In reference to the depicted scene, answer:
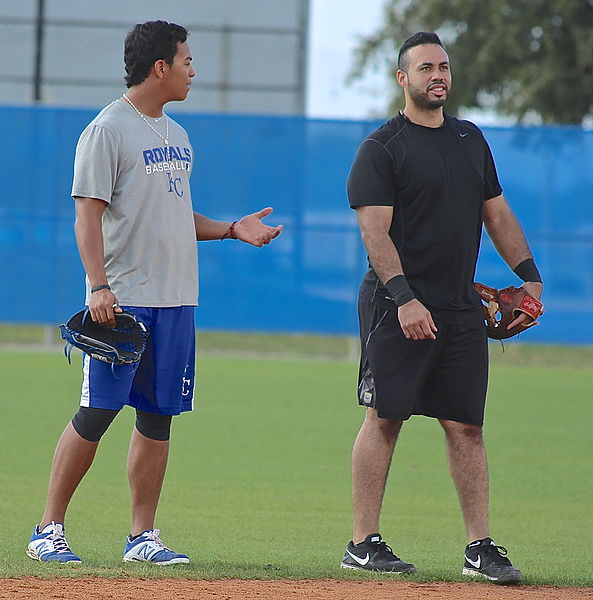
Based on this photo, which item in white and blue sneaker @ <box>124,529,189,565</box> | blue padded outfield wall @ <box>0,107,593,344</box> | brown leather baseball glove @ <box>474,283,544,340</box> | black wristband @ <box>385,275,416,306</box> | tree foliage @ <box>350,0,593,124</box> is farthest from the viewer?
tree foliage @ <box>350,0,593,124</box>

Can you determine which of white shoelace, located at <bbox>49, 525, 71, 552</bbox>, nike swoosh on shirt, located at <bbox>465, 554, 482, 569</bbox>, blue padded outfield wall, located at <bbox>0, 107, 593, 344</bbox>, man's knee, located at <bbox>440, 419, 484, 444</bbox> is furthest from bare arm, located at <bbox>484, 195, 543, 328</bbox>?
blue padded outfield wall, located at <bbox>0, 107, 593, 344</bbox>

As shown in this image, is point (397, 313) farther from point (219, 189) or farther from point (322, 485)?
point (219, 189)

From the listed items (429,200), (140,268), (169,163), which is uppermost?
(169,163)

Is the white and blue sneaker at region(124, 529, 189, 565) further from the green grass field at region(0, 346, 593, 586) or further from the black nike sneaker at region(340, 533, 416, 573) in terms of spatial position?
the black nike sneaker at region(340, 533, 416, 573)

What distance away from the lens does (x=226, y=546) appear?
19.2ft

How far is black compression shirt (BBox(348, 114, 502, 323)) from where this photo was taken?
535 cm

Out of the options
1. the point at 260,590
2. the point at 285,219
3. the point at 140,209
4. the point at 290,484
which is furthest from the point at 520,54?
the point at 260,590

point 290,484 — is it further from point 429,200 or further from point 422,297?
point 429,200

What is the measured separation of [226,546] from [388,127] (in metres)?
2.00

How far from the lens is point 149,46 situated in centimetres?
539

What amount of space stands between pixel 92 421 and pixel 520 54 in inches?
621

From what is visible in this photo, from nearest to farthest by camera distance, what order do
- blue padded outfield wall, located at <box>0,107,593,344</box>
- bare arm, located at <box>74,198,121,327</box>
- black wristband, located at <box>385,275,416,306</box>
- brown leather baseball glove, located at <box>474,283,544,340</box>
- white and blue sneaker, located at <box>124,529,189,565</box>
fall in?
bare arm, located at <box>74,198,121,327</box> → black wristband, located at <box>385,275,416,306</box> → white and blue sneaker, located at <box>124,529,189,565</box> → brown leather baseball glove, located at <box>474,283,544,340</box> → blue padded outfield wall, located at <box>0,107,593,344</box>

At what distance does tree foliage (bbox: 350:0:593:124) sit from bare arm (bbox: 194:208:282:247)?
14327 millimetres

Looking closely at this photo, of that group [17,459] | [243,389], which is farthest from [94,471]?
[243,389]
